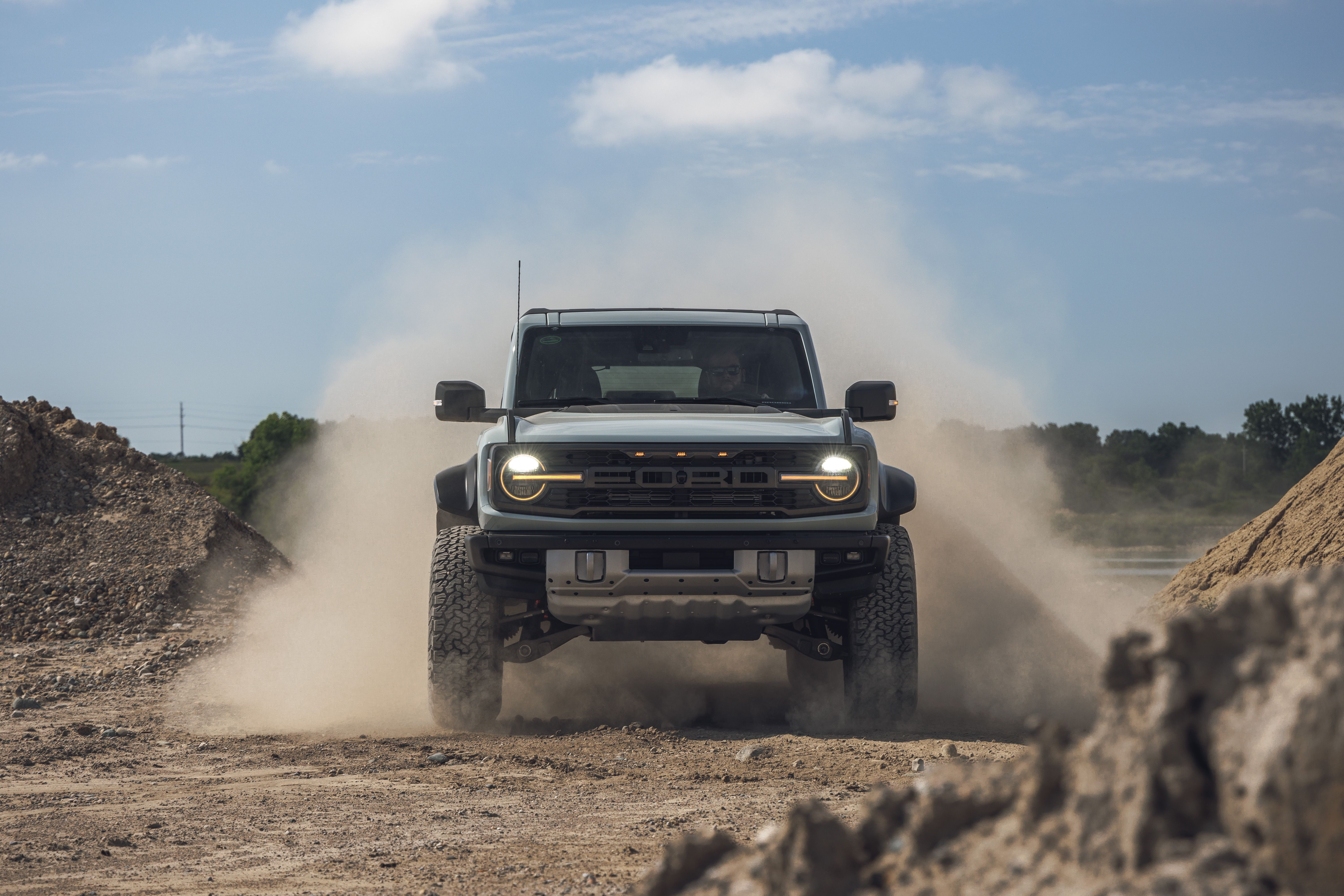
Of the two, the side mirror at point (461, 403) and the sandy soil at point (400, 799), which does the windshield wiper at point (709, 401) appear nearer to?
the side mirror at point (461, 403)

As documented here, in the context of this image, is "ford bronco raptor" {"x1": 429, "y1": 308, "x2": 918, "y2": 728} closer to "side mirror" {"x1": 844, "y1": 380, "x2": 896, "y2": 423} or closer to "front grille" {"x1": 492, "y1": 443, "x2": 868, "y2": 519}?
"front grille" {"x1": 492, "y1": 443, "x2": 868, "y2": 519}

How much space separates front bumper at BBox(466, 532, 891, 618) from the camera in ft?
22.9

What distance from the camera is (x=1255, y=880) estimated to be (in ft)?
6.59

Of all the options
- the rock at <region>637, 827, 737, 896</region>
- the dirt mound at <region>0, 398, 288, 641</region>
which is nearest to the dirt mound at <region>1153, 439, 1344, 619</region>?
the rock at <region>637, 827, 737, 896</region>

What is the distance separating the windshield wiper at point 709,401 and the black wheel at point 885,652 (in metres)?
1.44

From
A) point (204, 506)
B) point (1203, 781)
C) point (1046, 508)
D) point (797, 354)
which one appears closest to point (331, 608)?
point (204, 506)

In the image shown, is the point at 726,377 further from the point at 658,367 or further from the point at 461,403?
the point at 461,403

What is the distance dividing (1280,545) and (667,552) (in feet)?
21.9

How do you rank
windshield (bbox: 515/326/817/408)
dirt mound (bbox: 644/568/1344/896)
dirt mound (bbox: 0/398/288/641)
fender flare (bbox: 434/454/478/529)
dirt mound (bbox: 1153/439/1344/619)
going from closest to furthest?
dirt mound (bbox: 644/568/1344/896), fender flare (bbox: 434/454/478/529), windshield (bbox: 515/326/817/408), dirt mound (bbox: 1153/439/1344/619), dirt mound (bbox: 0/398/288/641)

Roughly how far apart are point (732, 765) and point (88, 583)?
966 centimetres

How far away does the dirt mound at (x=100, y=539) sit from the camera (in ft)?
43.2

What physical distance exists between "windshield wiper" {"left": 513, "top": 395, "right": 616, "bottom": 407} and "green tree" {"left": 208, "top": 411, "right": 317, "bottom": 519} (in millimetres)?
44387

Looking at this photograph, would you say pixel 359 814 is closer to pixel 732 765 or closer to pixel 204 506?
pixel 732 765

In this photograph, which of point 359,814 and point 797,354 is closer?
point 359,814
